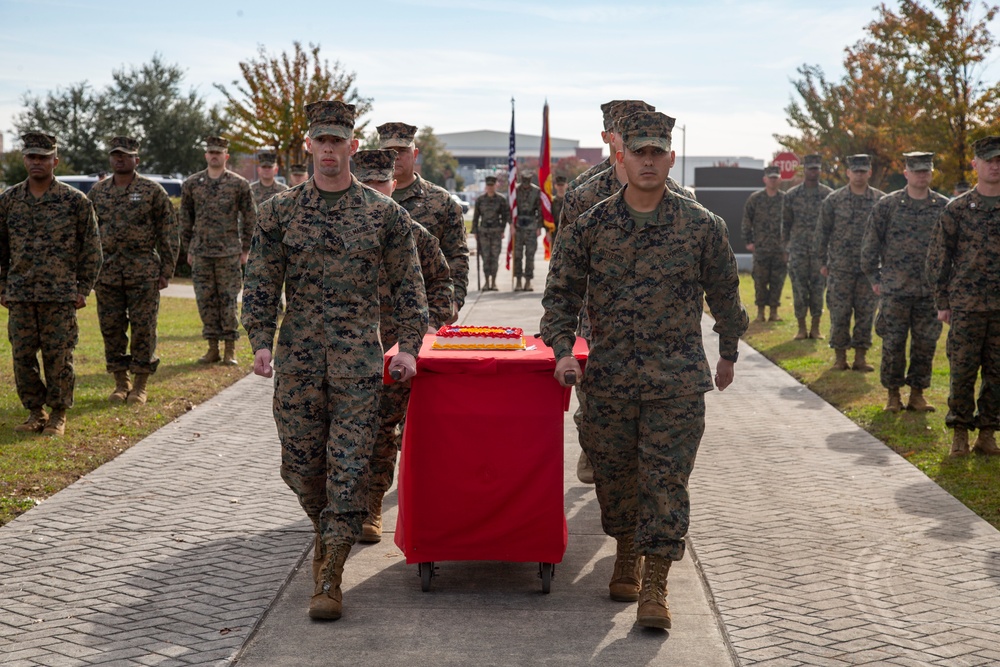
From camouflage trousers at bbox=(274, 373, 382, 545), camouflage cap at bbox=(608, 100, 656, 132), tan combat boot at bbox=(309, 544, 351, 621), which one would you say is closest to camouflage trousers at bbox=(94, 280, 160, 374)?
camouflage cap at bbox=(608, 100, 656, 132)

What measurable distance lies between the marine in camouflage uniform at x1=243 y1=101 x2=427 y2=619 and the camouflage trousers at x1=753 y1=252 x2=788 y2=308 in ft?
45.5

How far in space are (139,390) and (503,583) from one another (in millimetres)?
6402

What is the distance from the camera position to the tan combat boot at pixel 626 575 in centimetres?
615

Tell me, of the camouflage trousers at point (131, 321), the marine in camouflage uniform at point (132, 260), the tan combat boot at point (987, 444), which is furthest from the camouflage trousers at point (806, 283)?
the camouflage trousers at point (131, 321)

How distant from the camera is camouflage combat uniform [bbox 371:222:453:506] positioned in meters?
7.00

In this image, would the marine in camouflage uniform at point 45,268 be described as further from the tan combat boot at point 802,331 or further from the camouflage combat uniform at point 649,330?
the tan combat boot at point 802,331

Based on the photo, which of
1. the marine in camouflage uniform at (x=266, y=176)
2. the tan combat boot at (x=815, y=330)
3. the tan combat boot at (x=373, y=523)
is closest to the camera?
the tan combat boot at (x=373, y=523)

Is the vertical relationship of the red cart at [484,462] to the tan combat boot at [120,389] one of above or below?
above

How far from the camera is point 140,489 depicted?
8.49 metres

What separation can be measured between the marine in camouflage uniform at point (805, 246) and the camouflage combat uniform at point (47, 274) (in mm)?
10645

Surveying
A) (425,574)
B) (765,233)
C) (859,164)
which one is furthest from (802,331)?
(425,574)

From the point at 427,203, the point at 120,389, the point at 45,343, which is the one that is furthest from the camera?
the point at 120,389

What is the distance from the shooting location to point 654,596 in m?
5.75

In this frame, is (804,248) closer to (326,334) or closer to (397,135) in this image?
(397,135)
